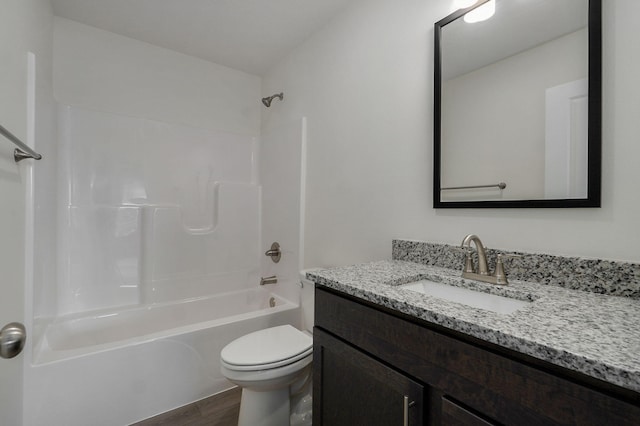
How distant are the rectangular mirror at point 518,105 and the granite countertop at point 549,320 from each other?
337 mm

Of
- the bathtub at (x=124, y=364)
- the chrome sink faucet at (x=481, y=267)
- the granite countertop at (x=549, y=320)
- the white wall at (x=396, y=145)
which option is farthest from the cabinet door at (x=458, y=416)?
the bathtub at (x=124, y=364)

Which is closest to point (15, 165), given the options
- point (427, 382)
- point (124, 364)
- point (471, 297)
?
point (124, 364)

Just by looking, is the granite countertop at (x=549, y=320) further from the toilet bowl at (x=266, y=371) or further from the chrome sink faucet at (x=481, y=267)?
the toilet bowl at (x=266, y=371)

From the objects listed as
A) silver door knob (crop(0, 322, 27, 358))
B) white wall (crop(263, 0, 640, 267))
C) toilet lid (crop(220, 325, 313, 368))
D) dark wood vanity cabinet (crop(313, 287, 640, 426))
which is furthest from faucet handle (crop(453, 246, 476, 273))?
silver door knob (crop(0, 322, 27, 358))

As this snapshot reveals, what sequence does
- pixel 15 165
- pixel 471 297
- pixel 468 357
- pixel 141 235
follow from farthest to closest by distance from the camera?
pixel 141 235 → pixel 15 165 → pixel 471 297 → pixel 468 357

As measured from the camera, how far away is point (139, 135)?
224 cm

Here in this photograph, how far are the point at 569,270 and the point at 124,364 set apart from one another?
6.71 feet

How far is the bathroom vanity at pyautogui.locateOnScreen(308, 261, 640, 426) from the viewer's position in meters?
0.49

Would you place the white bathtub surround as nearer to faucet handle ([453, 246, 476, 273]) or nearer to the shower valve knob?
the shower valve knob

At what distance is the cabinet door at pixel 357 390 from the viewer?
0.74 m

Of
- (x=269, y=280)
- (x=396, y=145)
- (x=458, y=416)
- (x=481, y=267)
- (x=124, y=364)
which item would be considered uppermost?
(x=396, y=145)

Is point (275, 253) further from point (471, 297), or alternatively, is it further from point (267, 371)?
point (471, 297)

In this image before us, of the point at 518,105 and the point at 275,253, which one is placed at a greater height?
the point at 518,105

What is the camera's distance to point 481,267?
105 centimetres
